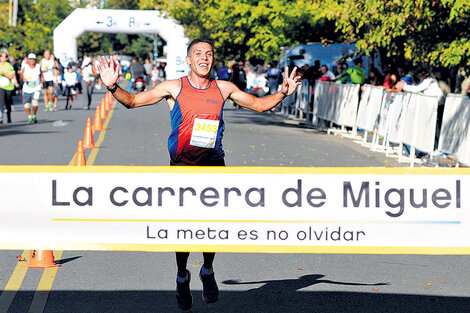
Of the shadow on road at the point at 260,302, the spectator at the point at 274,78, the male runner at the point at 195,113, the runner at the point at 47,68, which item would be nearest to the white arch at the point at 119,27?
the spectator at the point at 274,78

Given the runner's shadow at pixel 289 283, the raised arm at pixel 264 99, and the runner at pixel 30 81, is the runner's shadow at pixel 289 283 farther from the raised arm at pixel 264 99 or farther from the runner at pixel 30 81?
the runner at pixel 30 81

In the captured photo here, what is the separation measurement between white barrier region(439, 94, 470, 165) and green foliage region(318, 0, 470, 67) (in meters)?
2.26

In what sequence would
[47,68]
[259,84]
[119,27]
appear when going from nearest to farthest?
[47,68] → [259,84] → [119,27]

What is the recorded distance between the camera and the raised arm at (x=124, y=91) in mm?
6016

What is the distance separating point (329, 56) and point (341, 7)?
15173 millimetres

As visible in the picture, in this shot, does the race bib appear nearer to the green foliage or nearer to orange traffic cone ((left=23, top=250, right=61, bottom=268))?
orange traffic cone ((left=23, top=250, right=61, bottom=268))

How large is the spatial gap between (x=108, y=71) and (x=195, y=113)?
715mm

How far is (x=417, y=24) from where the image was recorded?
63.7 ft

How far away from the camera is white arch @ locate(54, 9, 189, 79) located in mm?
58844

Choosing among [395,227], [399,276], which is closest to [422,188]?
[395,227]

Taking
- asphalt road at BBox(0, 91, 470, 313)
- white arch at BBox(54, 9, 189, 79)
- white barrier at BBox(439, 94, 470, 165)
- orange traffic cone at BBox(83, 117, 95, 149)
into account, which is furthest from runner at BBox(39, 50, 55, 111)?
white arch at BBox(54, 9, 189, 79)

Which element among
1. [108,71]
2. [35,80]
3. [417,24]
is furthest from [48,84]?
[108,71]

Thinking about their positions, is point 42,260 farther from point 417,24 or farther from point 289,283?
point 417,24

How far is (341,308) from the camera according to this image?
656 centimetres
